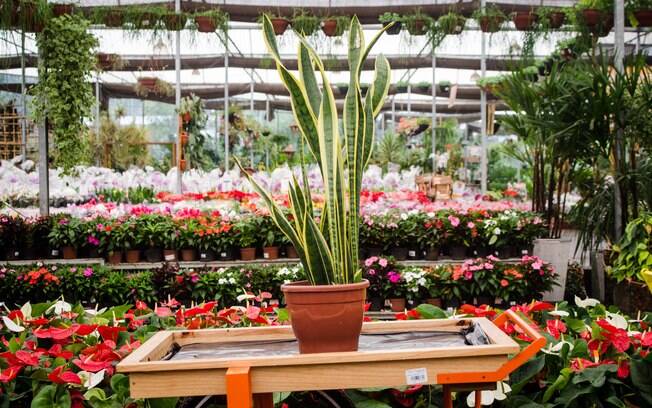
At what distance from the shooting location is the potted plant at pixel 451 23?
22.9 ft

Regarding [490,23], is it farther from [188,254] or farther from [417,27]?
[188,254]

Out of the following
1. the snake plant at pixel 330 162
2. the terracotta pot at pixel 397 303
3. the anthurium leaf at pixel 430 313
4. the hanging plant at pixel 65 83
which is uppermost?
the hanging plant at pixel 65 83

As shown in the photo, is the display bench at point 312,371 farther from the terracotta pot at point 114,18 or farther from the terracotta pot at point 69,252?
the terracotta pot at point 114,18

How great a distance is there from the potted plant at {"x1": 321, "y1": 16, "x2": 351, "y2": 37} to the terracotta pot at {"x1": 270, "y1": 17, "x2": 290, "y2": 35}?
38 cm

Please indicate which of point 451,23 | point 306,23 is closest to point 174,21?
point 306,23

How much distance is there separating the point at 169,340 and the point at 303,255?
0.35 metres

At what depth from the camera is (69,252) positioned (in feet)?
18.3

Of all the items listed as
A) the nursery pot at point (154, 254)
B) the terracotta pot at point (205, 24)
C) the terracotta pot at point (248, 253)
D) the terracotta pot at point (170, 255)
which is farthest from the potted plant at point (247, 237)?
the terracotta pot at point (205, 24)

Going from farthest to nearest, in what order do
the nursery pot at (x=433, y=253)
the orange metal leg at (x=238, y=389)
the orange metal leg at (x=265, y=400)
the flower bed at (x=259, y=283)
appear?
the nursery pot at (x=433, y=253)
the flower bed at (x=259, y=283)
the orange metal leg at (x=265, y=400)
the orange metal leg at (x=238, y=389)

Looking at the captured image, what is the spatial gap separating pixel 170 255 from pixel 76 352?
377 cm

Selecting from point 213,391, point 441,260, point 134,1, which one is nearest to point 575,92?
point 441,260

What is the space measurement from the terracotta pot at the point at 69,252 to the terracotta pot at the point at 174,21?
2630 millimetres

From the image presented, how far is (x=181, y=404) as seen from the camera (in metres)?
1.65

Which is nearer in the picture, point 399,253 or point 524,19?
point 399,253
